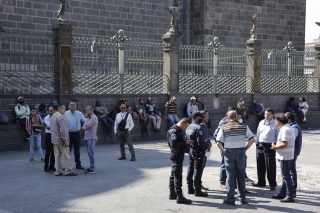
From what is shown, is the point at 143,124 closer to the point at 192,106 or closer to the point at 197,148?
the point at 192,106

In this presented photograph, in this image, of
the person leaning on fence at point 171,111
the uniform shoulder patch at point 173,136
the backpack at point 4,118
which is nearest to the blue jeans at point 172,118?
the person leaning on fence at point 171,111

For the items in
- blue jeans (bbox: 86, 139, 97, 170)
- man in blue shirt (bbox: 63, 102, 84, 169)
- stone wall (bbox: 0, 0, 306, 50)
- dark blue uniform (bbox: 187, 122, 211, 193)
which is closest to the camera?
dark blue uniform (bbox: 187, 122, 211, 193)

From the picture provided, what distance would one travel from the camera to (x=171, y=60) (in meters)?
18.0

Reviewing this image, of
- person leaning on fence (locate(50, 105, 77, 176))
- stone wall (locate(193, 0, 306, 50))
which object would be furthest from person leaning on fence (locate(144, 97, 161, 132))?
stone wall (locate(193, 0, 306, 50))

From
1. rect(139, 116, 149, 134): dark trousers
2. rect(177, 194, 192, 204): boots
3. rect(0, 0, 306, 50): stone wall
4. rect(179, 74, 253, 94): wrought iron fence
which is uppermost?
rect(0, 0, 306, 50): stone wall

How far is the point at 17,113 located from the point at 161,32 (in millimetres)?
11254

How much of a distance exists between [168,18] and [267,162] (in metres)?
15.9

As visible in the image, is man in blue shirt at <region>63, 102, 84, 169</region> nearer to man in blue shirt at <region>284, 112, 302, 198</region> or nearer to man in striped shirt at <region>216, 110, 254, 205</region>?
man in striped shirt at <region>216, 110, 254, 205</region>

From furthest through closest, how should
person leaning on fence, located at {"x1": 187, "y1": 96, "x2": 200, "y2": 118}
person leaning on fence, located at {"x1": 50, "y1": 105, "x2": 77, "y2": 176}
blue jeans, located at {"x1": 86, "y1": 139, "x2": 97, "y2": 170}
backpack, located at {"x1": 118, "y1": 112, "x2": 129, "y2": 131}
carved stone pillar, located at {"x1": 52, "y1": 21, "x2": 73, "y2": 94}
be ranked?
1. person leaning on fence, located at {"x1": 187, "y1": 96, "x2": 200, "y2": 118}
2. carved stone pillar, located at {"x1": 52, "y1": 21, "x2": 73, "y2": 94}
3. backpack, located at {"x1": 118, "y1": 112, "x2": 129, "y2": 131}
4. blue jeans, located at {"x1": 86, "y1": 139, "x2": 97, "y2": 170}
5. person leaning on fence, located at {"x1": 50, "y1": 105, "x2": 77, "y2": 176}

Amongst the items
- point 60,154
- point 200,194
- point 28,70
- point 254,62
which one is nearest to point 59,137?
point 60,154

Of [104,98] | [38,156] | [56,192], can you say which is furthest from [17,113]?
[56,192]

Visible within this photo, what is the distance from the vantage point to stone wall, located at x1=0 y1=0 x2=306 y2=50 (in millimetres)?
18922

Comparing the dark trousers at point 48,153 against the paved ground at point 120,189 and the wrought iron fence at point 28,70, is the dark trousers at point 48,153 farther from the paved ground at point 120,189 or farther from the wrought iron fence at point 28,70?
the wrought iron fence at point 28,70

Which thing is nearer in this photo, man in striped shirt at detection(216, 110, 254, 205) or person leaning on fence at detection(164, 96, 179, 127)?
man in striped shirt at detection(216, 110, 254, 205)
